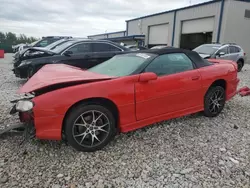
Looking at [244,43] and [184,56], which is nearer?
[184,56]

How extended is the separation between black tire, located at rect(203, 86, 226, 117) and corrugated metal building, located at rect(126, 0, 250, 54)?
16406mm

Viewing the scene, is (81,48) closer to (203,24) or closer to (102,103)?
(102,103)

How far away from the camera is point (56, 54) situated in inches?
265

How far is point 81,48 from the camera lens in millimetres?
7199

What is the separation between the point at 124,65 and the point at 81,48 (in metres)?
4.08

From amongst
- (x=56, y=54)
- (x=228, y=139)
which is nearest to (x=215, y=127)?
(x=228, y=139)

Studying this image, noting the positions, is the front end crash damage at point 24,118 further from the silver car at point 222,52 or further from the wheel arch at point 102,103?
the silver car at point 222,52

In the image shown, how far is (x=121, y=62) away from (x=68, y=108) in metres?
1.43

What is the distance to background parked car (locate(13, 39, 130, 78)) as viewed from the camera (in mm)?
6543

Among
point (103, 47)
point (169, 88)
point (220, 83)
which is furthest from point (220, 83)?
point (103, 47)

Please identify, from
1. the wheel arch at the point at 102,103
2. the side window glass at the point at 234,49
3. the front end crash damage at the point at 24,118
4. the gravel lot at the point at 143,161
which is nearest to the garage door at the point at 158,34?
the side window glass at the point at 234,49

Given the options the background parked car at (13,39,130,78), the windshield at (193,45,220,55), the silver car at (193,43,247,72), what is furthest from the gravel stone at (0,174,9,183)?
the windshield at (193,45,220,55)

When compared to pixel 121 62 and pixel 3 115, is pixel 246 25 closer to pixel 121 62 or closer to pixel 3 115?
pixel 121 62

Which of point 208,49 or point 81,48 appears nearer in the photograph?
point 81,48
